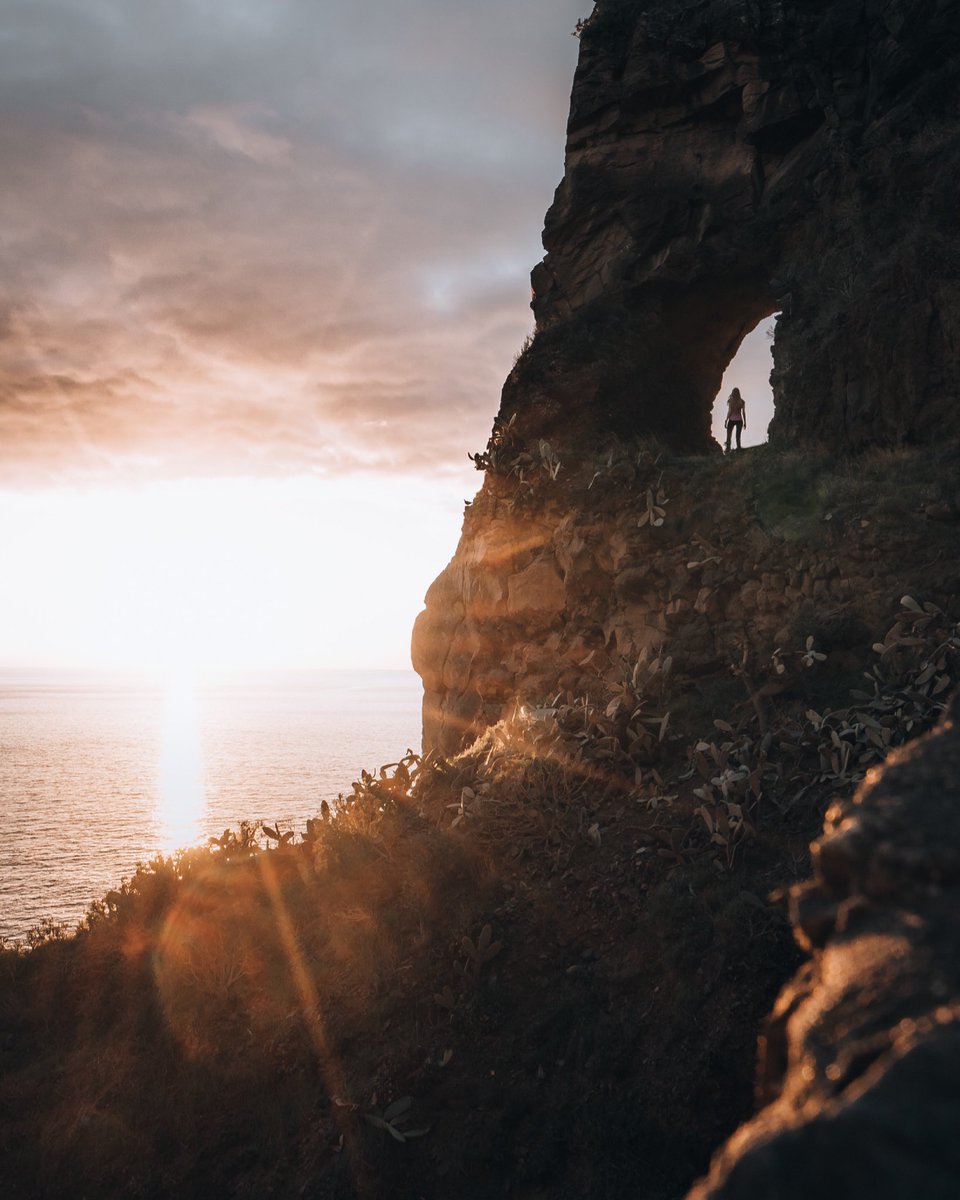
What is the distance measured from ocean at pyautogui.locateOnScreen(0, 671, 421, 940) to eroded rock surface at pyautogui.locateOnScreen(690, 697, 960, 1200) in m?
14.6

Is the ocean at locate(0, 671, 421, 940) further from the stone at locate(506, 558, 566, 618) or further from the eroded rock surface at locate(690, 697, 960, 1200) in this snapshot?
the eroded rock surface at locate(690, 697, 960, 1200)

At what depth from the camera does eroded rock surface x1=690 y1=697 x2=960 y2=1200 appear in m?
1.85

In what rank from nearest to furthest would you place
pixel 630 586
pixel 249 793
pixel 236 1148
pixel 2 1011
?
1. pixel 236 1148
2. pixel 2 1011
3. pixel 630 586
4. pixel 249 793

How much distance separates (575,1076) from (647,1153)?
0.86 metres

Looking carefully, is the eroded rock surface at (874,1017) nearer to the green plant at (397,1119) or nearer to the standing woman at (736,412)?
the green plant at (397,1119)

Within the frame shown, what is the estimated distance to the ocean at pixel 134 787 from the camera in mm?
33312

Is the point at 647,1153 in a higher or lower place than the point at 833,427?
lower

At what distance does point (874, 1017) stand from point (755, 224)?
18040 millimetres

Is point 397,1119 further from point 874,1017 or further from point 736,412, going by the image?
point 736,412

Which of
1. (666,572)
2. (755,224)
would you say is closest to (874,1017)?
(666,572)

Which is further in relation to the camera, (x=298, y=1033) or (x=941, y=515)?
(x=941, y=515)

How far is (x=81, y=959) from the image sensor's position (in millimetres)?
9906

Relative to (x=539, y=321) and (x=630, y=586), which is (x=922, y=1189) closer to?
(x=630, y=586)

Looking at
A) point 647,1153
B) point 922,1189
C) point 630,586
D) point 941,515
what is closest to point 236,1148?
point 647,1153
